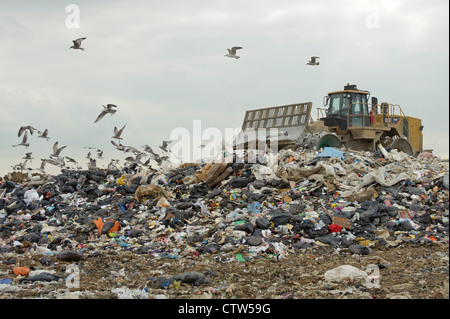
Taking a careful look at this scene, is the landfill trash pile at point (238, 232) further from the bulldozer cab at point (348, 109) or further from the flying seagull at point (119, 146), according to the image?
the bulldozer cab at point (348, 109)

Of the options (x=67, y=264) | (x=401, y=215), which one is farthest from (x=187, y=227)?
(x=401, y=215)

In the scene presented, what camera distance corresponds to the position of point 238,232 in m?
7.29

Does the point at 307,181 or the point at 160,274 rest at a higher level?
the point at 307,181

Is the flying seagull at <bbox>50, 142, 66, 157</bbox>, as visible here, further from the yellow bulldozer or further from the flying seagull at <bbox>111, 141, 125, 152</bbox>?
the yellow bulldozer

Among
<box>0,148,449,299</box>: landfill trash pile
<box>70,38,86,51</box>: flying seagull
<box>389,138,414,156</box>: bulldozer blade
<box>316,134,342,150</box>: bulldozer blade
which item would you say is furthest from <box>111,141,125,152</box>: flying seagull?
<box>389,138,414,156</box>: bulldozer blade

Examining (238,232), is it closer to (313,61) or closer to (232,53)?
(232,53)

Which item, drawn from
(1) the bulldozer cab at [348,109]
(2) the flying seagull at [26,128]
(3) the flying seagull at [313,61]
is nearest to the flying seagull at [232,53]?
(3) the flying seagull at [313,61]

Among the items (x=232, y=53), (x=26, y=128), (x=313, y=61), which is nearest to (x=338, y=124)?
(x=313, y=61)

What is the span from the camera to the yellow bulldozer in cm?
1315

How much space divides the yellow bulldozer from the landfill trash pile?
2.27 meters

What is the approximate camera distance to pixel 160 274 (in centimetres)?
580
